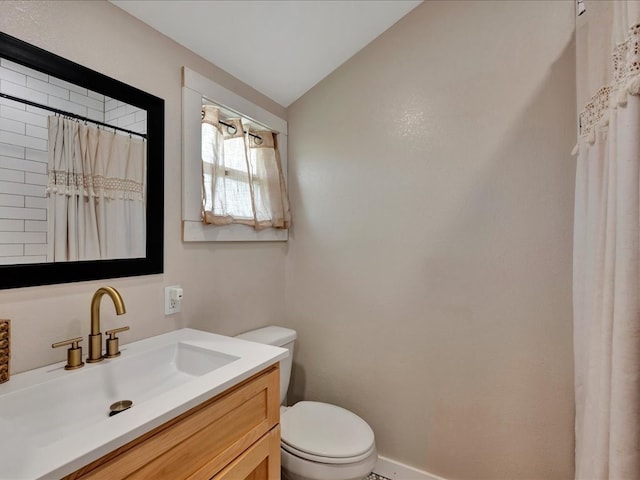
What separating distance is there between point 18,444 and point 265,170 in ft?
4.80

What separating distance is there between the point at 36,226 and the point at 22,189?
0.11 meters

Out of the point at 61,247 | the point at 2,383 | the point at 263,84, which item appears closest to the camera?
the point at 2,383

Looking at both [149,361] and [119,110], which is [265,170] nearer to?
[119,110]

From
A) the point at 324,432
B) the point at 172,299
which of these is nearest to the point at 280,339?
the point at 324,432

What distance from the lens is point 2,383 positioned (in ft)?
2.65

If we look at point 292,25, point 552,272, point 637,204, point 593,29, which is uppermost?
point 292,25

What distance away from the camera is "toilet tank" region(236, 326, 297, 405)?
157 centimetres

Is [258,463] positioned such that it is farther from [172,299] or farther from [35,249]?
[35,249]

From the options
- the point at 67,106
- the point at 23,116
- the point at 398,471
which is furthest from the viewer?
the point at 398,471

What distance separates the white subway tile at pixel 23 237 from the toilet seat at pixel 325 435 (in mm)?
1160

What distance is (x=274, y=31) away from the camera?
147 centimetres

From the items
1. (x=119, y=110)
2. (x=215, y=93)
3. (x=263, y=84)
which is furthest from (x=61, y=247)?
Result: (x=263, y=84)

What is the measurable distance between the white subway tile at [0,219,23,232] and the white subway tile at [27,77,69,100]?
0.39m

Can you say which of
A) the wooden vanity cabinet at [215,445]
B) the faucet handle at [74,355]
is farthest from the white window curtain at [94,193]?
the wooden vanity cabinet at [215,445]
